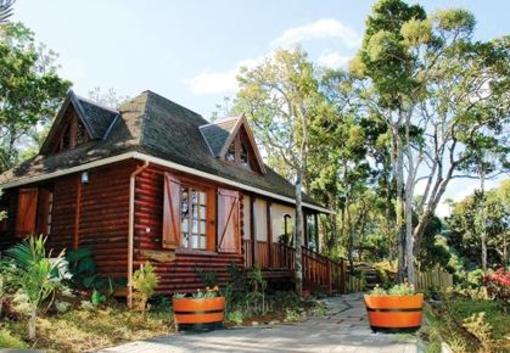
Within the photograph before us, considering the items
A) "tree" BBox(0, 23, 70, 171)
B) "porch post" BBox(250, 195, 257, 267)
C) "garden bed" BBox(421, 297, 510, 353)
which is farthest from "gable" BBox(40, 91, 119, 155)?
"garden bed" BBox(421, 297, 510, 353)

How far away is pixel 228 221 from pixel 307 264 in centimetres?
374

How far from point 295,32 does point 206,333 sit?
9.36m

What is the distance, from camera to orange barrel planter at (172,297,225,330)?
7.85 meters

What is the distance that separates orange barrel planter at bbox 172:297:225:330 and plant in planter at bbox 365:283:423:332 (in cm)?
250

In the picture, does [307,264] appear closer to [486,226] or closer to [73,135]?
[73,135]

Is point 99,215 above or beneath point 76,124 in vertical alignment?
beneath

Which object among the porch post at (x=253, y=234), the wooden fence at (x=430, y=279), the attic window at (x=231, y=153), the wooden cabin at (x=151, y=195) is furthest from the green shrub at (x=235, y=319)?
the wooden fence at (x=430, y=279)

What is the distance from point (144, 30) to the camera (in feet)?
37.7

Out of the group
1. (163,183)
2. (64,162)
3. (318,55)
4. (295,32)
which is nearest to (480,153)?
(318,55)

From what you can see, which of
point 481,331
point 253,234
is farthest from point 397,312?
point 253,234

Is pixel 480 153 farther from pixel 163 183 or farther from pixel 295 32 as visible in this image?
pixel 163 183

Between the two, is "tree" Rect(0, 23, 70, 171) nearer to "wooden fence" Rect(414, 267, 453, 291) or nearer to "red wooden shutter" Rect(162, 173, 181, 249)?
"red wooden shutter" Rect(162, 173, 181, 249)

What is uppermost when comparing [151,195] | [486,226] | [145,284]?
[486,226]

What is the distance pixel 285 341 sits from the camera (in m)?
6.98
